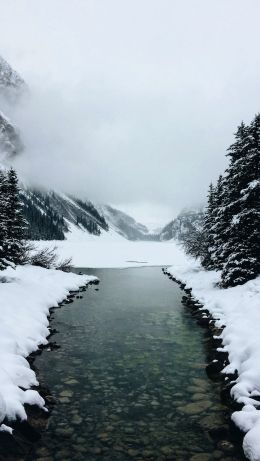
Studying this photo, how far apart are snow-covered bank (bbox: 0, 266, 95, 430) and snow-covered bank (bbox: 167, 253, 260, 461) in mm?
4680

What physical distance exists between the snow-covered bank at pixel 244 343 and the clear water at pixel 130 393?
0.54 metres

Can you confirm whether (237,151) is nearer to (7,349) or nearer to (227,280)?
(227,280)

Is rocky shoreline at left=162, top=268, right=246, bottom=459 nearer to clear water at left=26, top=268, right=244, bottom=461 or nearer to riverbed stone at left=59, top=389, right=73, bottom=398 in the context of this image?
clear water at left=26, top=268, right=244, bottom=461

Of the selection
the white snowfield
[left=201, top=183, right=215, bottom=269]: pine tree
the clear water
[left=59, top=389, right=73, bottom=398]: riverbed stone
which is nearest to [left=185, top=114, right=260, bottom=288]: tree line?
the white snowfield

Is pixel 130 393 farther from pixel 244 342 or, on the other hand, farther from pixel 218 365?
pixel 244 342

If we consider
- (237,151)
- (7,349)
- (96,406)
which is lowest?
(96,406)

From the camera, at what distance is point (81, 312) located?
21125 millimetres

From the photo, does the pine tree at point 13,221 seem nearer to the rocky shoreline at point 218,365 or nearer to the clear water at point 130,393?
the clear water at point 130,393

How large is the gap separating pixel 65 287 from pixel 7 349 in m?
16.4

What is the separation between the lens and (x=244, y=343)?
12.4 m

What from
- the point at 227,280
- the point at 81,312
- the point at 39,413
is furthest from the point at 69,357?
the point at 227,280

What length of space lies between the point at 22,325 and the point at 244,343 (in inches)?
320

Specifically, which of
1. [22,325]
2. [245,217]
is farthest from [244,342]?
[245,217]

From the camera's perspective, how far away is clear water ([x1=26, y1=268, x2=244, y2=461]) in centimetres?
782
